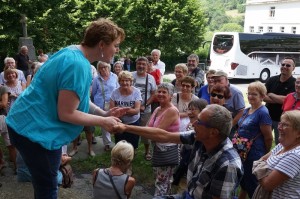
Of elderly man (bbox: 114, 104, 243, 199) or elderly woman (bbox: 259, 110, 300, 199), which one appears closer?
elderly man (bbox: 114, 104, 243, 199)

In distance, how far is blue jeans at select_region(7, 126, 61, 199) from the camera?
7.87 feet

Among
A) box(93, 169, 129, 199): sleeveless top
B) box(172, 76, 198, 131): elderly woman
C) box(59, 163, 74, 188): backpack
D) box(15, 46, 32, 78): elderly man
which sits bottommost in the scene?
box(93, 169, 129, 199): sleeveless top

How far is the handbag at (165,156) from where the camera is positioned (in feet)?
14.1

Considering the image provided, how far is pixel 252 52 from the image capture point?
21.1 meters

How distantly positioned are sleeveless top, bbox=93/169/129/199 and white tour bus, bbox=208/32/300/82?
728 inches

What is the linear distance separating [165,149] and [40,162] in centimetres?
213

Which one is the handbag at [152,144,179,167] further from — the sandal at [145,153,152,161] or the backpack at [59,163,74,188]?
the sandal at [145,153,152,161]

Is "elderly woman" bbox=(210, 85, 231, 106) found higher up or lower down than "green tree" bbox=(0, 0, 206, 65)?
lower down

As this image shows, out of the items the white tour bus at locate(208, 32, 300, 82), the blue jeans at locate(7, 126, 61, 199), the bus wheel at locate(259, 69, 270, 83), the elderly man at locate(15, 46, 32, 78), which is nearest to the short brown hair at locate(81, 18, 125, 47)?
the blue jeans at locate(7, 126, 61, 199)

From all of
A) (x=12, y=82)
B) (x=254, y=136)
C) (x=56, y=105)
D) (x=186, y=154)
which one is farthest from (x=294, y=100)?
(x=12, y=82)

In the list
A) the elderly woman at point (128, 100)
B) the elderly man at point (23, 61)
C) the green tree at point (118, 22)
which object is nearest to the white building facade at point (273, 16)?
the green tree at point (118, 22)

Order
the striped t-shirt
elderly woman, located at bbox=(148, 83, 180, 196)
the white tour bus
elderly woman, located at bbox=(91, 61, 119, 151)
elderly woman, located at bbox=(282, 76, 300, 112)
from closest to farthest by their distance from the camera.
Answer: the striped t-shirt, elderly woman, located at bbox=(148, 83, 180, 196), elderly woman, located at bbox=(282, 76, 300, 112), elderly woman, located at bbox=(91, 61, 119, 151), the white tour bus

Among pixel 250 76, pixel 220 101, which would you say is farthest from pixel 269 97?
pixel 250 76

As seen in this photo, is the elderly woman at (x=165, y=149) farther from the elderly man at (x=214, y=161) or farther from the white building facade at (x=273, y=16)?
the white building facade at (x=273, y=16)
